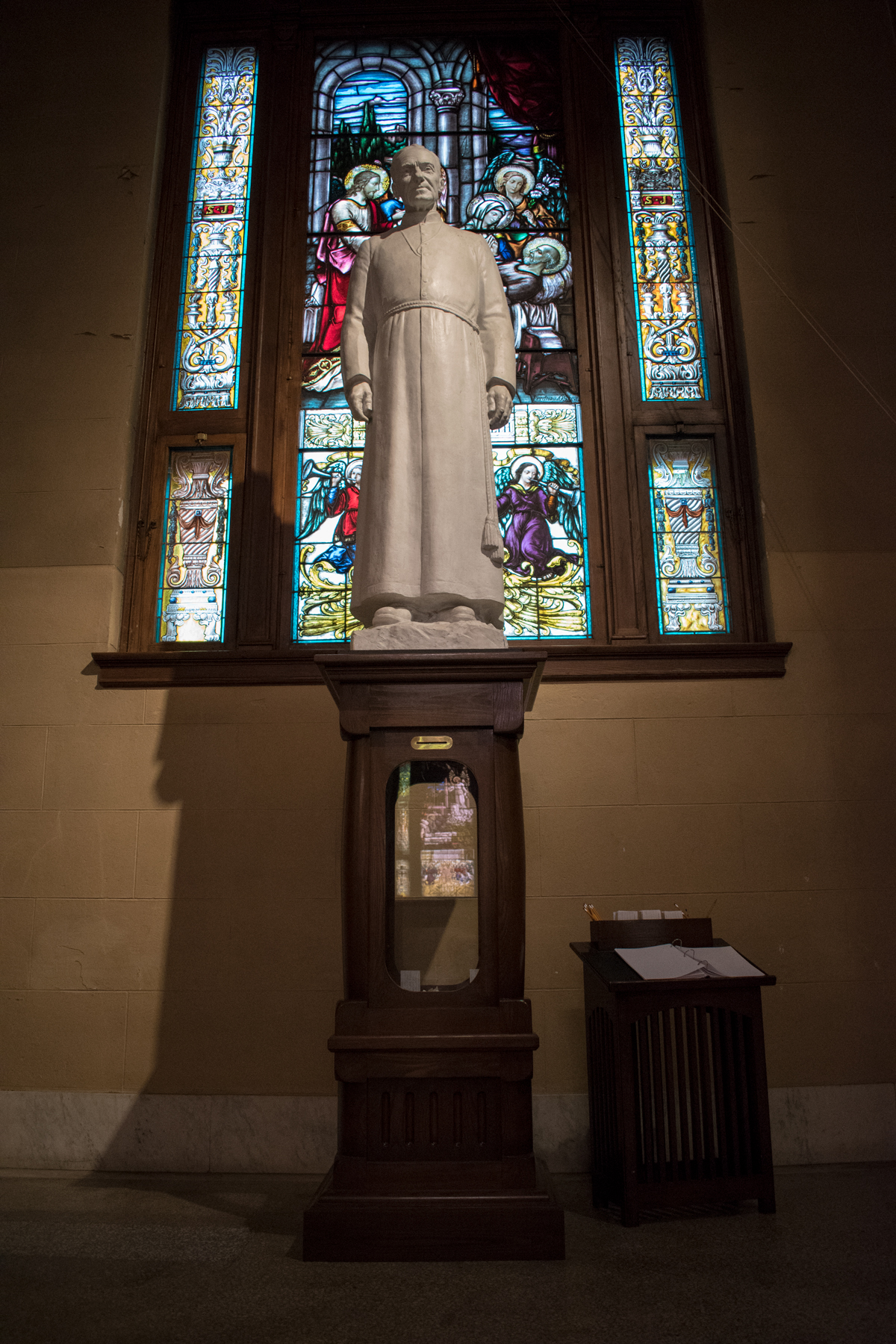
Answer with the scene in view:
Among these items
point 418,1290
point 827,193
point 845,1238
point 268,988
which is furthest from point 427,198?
point 845,1238

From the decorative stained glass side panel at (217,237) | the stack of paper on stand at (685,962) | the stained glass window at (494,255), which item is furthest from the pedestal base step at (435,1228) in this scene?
the decorative stained glass side panel at (217,237)

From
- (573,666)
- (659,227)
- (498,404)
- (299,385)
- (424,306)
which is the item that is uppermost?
(659,227)

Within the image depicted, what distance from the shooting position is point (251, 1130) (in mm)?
3305

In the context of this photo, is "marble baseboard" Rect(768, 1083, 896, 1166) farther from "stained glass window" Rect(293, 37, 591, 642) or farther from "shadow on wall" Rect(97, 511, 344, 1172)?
"stained glass window" Rect(293, 37, 591, 642)

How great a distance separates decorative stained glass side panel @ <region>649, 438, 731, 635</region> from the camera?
13.1 feet

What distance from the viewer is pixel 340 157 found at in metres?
4.66

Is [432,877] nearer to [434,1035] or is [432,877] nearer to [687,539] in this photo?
[434,1035]

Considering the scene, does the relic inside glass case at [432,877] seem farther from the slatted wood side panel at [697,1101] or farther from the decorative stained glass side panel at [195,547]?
the decorative stained glass side panel at [195,547]

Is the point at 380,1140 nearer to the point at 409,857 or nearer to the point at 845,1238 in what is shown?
the point at 409,857

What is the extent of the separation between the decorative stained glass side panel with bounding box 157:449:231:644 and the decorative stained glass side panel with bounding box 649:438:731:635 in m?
1.95

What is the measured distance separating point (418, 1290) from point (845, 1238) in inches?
46.8

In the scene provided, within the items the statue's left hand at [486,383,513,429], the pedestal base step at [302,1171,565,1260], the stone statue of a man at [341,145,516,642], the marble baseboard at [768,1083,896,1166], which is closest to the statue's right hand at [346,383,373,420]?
the stone statue of a man at [341,145,516,642]

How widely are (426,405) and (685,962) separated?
1882 millimetres

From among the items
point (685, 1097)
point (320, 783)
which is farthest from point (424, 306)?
point (685, 1097)
